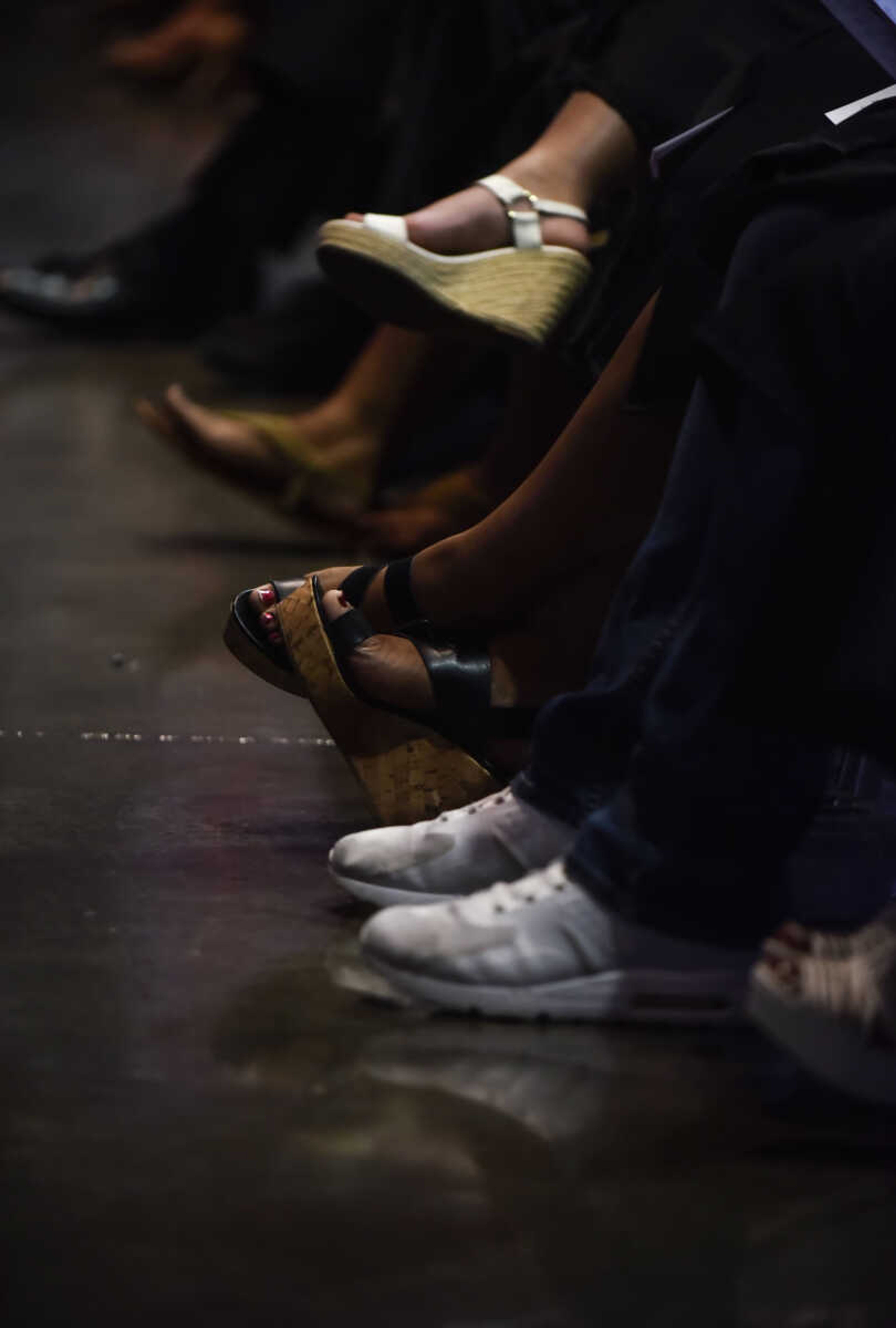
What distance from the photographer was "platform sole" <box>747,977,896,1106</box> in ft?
2.71

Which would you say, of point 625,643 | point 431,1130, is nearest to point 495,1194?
point 431,1130

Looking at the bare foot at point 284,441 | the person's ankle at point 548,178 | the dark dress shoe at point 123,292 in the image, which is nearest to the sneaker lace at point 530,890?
the person's ankle at point 548,178

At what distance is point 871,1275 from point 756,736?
241 mm

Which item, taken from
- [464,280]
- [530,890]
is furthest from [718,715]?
[464,280]

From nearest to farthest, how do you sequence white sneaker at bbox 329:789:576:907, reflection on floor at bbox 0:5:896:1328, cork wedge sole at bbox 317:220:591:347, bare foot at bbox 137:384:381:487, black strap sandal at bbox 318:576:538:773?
1. reflection on floor at bbox 0:5:896:1328
2. white sneaker at bbox 329:789:576:907
3. black strap sandal at bbox 318:576:538:773
4. cork wedge sole at bbox 317:220:591:347
5. bare foot at bbox 137:384:381:487

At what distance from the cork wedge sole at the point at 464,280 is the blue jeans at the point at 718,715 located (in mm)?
562

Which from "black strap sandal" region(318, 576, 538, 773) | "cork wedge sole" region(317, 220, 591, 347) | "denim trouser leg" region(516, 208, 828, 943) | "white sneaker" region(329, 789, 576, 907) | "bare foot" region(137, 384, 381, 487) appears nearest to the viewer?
"denim trouser leg" region(516, 208, 828, 943)

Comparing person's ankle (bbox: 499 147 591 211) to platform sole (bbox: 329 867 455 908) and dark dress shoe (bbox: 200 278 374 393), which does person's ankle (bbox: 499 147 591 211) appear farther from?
dark dress shoe (bbox: 200 278 374 393)

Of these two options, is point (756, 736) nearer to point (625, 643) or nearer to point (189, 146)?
point (625, 643)

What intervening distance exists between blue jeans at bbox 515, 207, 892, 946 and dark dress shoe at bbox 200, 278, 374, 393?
8.22 feet

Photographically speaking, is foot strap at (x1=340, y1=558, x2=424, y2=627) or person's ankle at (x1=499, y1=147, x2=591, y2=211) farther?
person's ankle at (x1=499, y1=147, x2=591, y2=211)

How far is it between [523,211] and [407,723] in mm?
513

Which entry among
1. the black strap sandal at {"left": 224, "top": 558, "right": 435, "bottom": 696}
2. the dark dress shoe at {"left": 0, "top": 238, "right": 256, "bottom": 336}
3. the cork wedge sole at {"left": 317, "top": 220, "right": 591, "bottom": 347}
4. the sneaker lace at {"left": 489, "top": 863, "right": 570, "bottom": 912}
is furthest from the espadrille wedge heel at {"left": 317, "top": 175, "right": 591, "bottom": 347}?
the dark dress shoe at {"left": 0, "top": 238, "right": 256, "bottom": 336}

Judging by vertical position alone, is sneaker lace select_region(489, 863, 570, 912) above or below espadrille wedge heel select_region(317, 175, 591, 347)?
below
